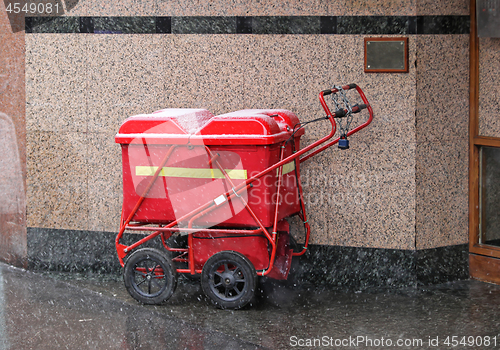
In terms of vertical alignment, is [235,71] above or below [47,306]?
above

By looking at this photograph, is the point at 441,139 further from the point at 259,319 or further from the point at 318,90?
the point at 259,319

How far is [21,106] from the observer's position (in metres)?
5.99

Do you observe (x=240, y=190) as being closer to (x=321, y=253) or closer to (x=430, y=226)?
(x=321, y=253)

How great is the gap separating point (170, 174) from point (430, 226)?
2.39 m

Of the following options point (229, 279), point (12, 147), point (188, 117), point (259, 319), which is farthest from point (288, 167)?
point (12, 147)

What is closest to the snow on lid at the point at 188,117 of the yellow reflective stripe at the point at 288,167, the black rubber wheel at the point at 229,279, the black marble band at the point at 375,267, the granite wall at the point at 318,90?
the granite wall at the point at 318,90

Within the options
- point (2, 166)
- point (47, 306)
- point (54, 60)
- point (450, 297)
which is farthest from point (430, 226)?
point (2, 166)

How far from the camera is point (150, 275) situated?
16.1ft

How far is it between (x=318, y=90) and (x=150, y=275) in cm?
218

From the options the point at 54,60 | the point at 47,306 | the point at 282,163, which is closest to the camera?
the point at 282,163

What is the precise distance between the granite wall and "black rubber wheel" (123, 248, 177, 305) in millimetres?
1014

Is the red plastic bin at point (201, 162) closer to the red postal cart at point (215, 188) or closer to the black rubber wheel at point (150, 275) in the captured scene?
the red postal cart at point (215, 188)

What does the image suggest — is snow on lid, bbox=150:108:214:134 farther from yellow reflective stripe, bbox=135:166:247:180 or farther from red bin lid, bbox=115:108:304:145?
yellow reflective stripe, bbox=135:166:247:180

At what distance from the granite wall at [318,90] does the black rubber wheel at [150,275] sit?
3.33 feet
